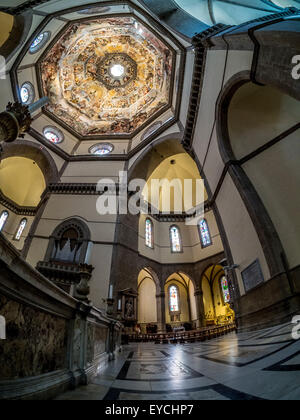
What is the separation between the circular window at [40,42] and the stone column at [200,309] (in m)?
20.5

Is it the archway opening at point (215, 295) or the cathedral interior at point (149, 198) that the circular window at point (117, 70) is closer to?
the cathedral interior at point (149, 198)

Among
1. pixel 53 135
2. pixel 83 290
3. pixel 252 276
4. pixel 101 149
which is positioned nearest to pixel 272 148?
pixel 252 276

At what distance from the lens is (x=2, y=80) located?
10789mm

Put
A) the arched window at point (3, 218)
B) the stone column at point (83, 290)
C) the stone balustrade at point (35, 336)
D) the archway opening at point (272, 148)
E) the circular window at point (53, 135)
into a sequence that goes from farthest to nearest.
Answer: the arched window at point (3, 218) → the circular window at point (53, 135) → the archway opening at point (272, 148) → the stone column at point (83, 290) → the stone balustrade at point (35, 336)

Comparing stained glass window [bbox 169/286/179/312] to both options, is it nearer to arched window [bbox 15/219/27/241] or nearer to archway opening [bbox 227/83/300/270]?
archway opening [bbox 227/83/300/270]

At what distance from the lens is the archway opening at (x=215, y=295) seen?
15749 millimetres

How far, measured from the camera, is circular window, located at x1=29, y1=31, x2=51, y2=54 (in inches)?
471

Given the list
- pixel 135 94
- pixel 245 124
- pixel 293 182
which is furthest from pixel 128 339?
pixel 135 94

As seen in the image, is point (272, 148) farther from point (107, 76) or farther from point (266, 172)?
point (107, 76)

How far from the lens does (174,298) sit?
17625 mm

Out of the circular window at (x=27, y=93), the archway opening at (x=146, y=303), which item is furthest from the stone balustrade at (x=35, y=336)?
the circular window at (x=27, y=93)

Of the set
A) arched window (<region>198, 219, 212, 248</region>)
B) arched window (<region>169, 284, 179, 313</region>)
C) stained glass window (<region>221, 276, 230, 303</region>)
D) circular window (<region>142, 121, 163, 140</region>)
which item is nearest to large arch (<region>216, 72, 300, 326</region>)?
circular window (<region>142, 121, 163, 140</region>)

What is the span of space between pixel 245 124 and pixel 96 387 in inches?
348
